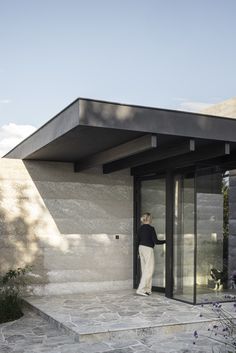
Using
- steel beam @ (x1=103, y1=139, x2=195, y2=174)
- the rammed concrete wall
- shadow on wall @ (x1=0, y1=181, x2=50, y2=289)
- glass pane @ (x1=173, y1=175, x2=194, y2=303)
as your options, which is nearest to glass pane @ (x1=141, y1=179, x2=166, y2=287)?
glass pane @ (x1=173, y1=175, x2=194, y2=303)

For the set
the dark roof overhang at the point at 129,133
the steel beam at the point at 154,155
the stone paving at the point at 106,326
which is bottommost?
the stone paving at the point at 106,326

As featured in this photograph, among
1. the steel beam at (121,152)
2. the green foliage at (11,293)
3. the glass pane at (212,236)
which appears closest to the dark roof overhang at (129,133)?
the steel beam at (121,152)

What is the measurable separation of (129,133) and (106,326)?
254 cm

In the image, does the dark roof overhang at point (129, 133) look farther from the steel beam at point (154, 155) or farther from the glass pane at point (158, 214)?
the glass pane at point (158, 214)

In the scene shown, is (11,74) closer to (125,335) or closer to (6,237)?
(6,237)

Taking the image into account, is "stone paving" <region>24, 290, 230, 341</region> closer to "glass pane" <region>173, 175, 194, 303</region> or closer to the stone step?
the stone step

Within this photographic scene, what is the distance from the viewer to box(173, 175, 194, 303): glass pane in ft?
25.6

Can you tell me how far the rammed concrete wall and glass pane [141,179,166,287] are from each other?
2.02ft

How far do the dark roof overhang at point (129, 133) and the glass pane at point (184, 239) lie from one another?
710mm

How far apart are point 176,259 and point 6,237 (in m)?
3.11

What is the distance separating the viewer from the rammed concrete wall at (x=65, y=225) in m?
8.71

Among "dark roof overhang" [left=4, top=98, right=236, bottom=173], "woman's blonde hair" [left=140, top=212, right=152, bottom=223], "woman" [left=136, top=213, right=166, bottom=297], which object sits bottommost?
"woman" [left=136, top=213, right=166, bottom=297]

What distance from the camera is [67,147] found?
7457mm

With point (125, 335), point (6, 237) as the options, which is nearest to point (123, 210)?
point (6, 237)
